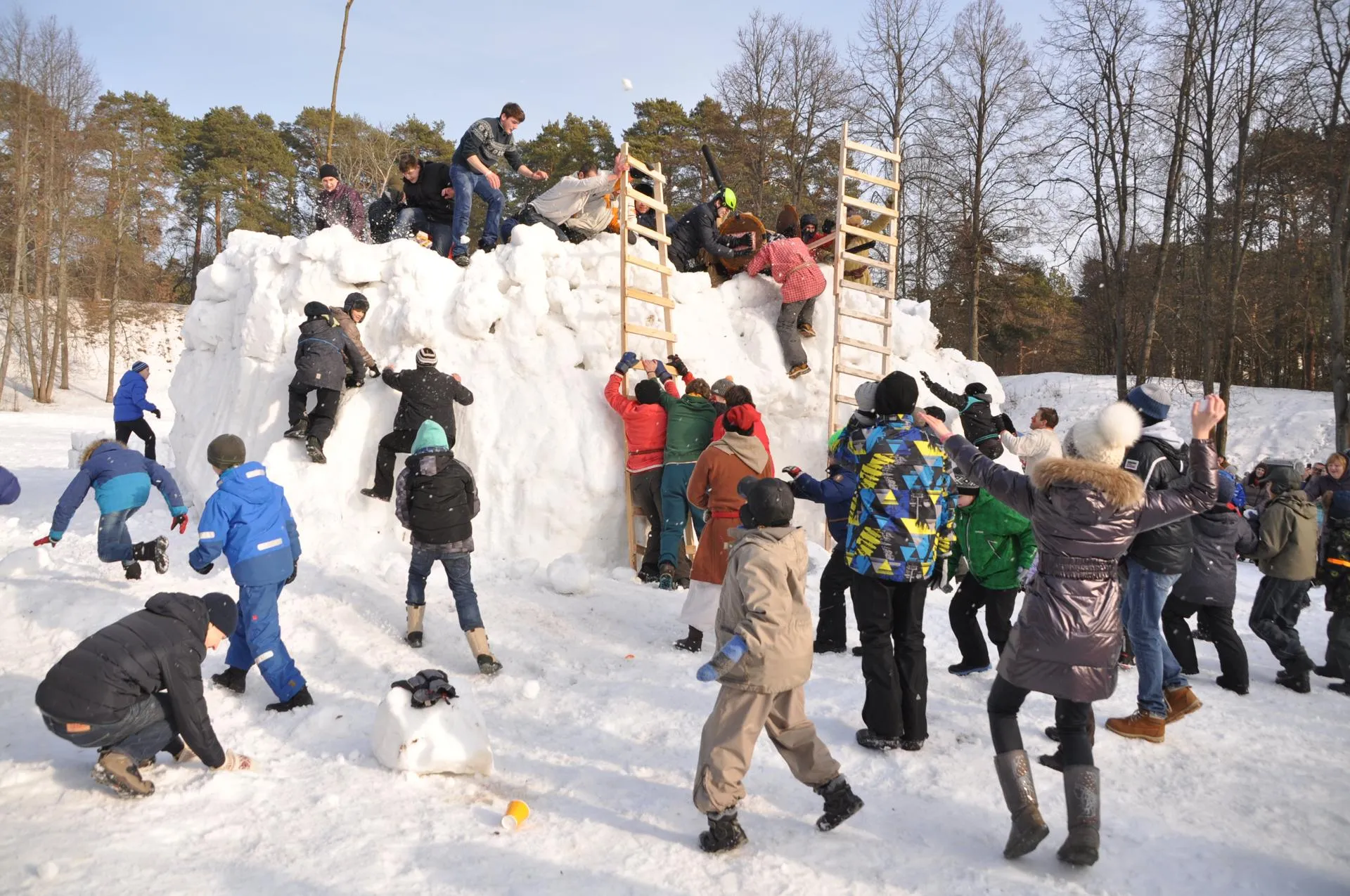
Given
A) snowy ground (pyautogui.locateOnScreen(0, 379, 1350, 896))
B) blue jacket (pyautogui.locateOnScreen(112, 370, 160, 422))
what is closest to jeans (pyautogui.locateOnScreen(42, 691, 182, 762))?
snowy ground (pyautogui.locateOnScreen(0, 379, 1350, 896))

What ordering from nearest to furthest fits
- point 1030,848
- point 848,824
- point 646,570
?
1. point 1030,848
2. point 848,824
3. point 646,570

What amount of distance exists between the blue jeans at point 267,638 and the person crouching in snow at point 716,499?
8.44 feet

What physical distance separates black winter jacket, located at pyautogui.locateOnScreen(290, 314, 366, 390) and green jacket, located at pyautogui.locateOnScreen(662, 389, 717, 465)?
3.06 m

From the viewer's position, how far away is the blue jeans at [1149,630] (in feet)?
14.2

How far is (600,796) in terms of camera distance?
368cm

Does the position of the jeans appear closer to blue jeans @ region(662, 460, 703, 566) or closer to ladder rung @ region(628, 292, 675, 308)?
blue jeans @ region(662, 460, 703, 566)

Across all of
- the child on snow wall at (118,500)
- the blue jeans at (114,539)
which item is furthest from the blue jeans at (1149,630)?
the blue jeans at (114,539)

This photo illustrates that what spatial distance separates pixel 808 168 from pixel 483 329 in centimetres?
1866

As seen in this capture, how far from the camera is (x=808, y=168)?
78.2ft

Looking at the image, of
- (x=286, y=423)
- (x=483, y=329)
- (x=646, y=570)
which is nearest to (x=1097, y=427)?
(x=646, y=570)

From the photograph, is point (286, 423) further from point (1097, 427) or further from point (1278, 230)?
point (1278, 230)

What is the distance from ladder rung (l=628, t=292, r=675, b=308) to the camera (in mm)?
8031

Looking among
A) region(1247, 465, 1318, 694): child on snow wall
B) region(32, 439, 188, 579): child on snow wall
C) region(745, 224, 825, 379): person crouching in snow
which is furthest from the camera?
region(745, 224, 825, 379): person crouching in snow

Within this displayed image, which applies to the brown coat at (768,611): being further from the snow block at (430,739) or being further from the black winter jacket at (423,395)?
the black winter jacket at (423,395)
